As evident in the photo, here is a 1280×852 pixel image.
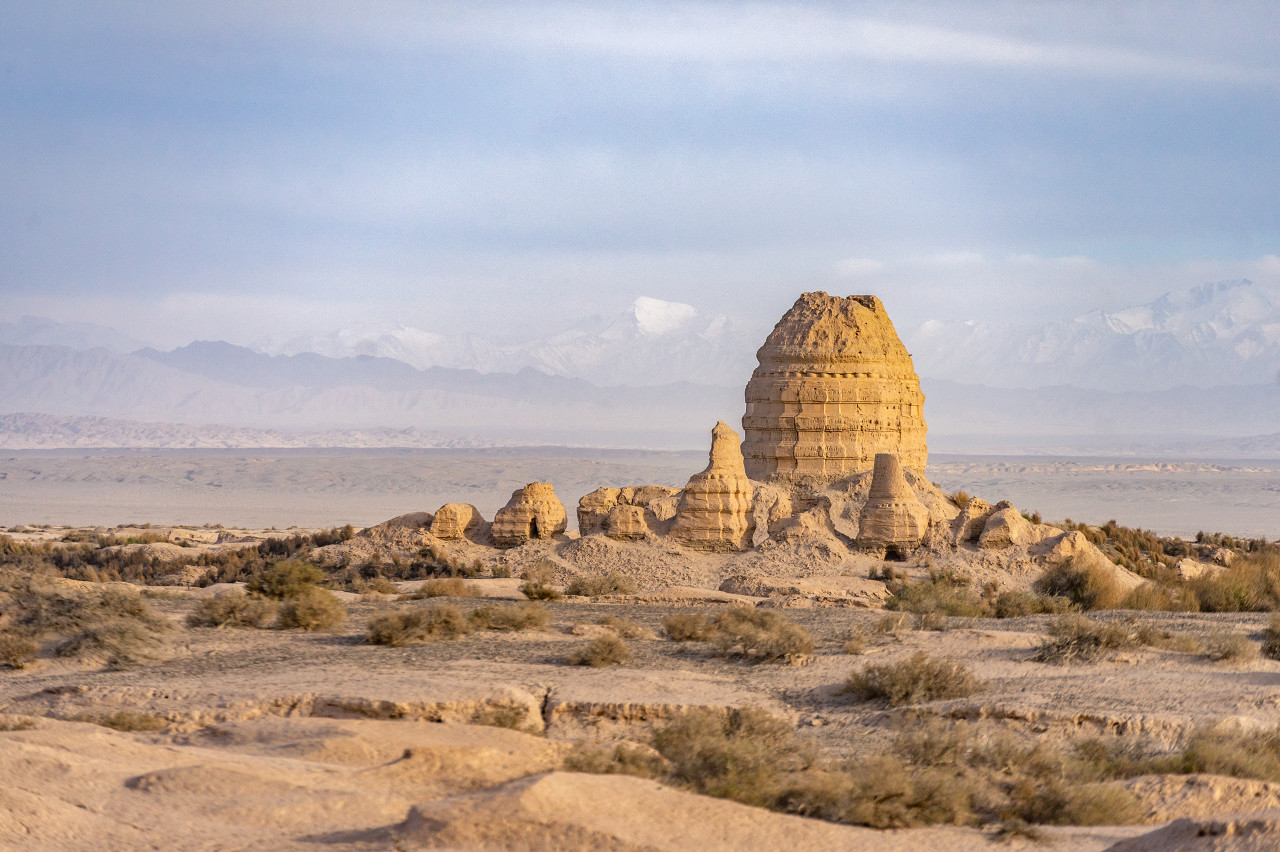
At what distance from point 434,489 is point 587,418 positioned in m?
105

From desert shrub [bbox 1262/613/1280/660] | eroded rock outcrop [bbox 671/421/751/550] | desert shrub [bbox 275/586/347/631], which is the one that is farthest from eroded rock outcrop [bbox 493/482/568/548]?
desert shrub [bbox 1262/613/1280/660]

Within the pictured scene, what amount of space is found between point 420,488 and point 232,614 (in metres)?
71.4

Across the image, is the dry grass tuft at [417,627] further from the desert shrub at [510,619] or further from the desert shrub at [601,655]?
the desert shrub at [601,655]

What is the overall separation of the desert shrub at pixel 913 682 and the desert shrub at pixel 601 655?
213cm

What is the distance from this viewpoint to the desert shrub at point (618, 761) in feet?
24.9

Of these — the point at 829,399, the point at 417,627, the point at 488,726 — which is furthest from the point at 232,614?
the point at 829,399

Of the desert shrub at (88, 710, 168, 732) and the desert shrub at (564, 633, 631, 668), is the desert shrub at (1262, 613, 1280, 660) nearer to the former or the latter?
the desert shrub at (564, 633, 631, 668)

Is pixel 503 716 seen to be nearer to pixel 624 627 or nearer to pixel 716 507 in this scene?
pixel 624 627

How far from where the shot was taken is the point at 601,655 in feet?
38.5

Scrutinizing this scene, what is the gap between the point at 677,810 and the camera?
6.73m

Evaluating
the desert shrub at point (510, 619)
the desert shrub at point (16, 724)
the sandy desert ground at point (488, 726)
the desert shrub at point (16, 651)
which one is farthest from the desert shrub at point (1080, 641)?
the desert shrub at point (16, 651)

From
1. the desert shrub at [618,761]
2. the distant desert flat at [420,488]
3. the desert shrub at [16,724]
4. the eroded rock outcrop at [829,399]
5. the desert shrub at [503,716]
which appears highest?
the eroded rock outcrop at [829,399]

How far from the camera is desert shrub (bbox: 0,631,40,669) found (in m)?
12.0

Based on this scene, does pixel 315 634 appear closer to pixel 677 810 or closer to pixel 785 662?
pixel 785 662
